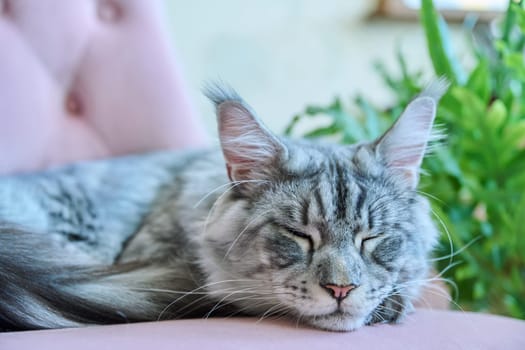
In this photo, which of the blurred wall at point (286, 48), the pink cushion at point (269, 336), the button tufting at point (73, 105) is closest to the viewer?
the pink cushion at point (269, 336)

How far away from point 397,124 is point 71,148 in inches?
35.5

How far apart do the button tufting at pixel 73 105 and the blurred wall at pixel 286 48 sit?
580 mm

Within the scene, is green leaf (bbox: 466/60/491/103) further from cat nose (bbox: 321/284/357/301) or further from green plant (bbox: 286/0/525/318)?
cat nose (bbox: 321/284/357/301)

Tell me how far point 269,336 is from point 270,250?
17 cm

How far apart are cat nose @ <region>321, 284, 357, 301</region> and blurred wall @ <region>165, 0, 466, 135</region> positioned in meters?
1.28

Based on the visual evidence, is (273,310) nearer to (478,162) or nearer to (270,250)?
(270,250)

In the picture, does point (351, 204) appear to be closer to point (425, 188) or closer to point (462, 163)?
point (425, 188)

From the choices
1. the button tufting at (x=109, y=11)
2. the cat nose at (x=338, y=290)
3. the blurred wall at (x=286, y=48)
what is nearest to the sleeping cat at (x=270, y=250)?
the cat nose at (x=338, y=290)

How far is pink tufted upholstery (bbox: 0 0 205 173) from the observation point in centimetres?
145

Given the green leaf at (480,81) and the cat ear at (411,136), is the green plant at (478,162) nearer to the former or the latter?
the green leaf at (480,81)

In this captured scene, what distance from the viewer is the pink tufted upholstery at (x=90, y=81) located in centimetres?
145

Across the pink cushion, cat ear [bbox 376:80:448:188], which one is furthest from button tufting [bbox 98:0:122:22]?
the pink cushion

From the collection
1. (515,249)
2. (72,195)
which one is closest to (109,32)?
(72,195)

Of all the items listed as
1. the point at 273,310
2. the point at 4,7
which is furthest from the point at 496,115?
the point at 4,7
